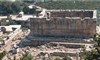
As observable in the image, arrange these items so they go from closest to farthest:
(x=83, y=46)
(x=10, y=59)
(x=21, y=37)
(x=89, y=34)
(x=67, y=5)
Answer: (x=10, y=59)
(x=83, y=46)
(x=89, y=34)
(x=21, y=37)
(x=67, y=5)

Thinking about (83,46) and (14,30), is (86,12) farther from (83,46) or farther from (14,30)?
(14,30)

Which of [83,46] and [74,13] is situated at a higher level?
[74,13]

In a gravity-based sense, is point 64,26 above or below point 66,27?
above

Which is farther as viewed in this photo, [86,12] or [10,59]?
[86,12]

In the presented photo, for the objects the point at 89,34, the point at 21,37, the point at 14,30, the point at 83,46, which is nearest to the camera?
the point at 83,46

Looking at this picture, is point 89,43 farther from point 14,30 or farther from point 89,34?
point 14,30

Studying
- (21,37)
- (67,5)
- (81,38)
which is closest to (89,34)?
(81,38)

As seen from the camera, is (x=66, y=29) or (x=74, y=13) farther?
(x=74, y=13)

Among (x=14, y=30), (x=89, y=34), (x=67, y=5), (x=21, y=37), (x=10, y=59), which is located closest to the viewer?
(x=10, y=59)

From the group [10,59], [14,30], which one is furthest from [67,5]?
[10,59]
